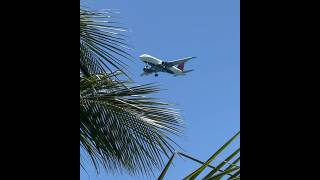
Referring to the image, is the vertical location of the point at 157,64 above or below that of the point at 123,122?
above

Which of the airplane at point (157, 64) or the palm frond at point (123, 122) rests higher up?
the airplane at point (157, 64)

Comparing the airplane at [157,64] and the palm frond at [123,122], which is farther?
the airplane at [157,64]

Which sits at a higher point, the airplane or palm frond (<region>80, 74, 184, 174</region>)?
the airplane

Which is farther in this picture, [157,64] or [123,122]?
[157,64]

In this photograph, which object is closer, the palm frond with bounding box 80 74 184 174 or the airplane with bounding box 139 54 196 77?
the palm frond with bounding box 80 74 184 174
